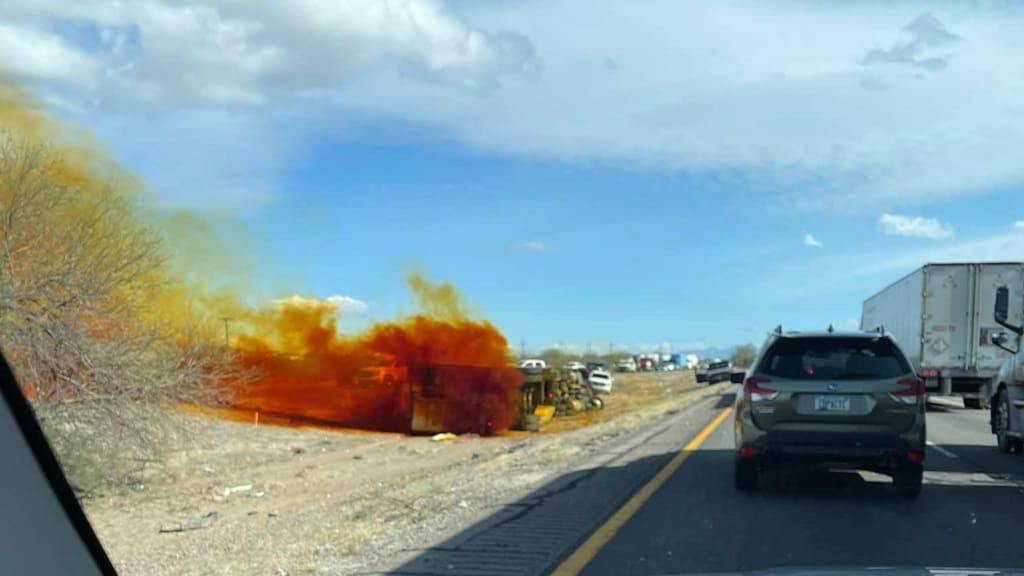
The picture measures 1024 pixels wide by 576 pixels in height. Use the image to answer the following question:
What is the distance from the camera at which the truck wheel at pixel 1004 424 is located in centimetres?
1498

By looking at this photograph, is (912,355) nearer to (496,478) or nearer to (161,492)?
(496,478)

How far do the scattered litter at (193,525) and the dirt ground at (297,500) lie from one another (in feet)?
0.18

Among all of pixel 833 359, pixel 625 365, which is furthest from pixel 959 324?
pixel 625 365

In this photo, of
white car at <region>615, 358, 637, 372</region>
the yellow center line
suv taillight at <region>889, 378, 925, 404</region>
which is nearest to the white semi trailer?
the yellow center line

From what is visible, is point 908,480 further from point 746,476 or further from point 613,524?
point 613,524

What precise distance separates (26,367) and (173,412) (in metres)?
3.59

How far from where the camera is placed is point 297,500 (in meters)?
16.5

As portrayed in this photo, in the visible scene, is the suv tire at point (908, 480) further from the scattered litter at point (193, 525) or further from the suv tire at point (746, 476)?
the scattered litter at point (193, 525)

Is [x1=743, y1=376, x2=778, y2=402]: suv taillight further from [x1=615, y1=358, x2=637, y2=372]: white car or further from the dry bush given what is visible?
[x1=615, y1=358, x2=637, y2=372]: white car

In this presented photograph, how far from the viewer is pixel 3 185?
14.4m

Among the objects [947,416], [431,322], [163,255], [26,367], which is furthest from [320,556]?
[431,322]

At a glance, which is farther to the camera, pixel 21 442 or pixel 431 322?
pixel 431 322

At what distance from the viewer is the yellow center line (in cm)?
728

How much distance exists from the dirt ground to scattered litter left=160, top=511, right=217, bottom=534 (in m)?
0.06
